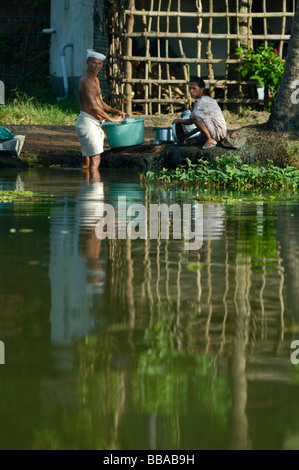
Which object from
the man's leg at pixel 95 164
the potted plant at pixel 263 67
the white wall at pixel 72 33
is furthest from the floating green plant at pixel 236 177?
the white wall at pixel 72 33

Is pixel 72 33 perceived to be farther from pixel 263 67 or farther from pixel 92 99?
pixel 92 99

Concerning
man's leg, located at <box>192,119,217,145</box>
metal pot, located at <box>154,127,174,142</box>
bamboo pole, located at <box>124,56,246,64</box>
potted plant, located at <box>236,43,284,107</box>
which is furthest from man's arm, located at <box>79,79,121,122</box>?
potted plant, located at <box>236,43,284,107</box>

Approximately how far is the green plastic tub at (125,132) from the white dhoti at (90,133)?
75 cm

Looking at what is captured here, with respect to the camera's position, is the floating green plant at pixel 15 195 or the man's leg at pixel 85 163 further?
the man's leg at pixel 85 163

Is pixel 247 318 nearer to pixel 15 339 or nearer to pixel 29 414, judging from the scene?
pixel 15 339

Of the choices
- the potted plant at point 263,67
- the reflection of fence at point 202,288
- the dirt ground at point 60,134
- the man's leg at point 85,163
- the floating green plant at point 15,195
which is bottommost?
the dirt ground at point 60,134

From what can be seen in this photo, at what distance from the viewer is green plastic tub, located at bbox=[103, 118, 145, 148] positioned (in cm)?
1473

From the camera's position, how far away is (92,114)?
45.4 ft

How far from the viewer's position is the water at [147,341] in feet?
9.36

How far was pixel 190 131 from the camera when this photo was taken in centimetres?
1366

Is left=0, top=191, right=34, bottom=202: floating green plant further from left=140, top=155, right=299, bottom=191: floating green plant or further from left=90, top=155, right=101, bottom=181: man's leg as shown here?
left=90, top=155, right=101, bottom=181: man's leg

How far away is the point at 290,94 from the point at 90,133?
10.1 feet

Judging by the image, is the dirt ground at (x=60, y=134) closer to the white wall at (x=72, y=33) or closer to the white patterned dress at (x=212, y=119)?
the white patterned dress at (x=212, y=119)

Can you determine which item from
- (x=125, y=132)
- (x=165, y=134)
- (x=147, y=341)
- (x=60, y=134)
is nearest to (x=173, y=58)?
(x=60, y=134)
